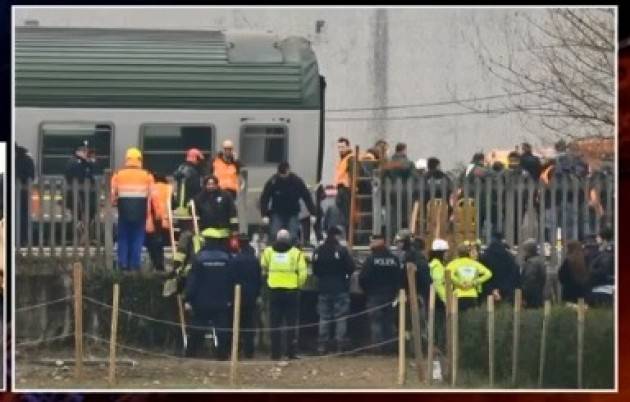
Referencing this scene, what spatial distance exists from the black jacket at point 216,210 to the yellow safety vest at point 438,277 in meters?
1.34

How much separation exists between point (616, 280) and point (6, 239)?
4065mm

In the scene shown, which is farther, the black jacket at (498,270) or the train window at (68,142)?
the black jacket at (498,270)

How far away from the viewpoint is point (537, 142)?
70.2m

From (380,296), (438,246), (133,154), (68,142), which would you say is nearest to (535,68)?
(438,246)

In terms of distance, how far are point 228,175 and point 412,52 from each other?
4.84 ft

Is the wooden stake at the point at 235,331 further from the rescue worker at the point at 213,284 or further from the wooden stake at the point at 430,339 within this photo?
the wooden stake at the point at 430,339

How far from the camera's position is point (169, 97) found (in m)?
70.2

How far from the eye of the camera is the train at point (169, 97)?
230 ft

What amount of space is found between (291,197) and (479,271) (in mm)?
1345

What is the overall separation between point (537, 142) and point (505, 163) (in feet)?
0.86

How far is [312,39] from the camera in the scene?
70125 mm

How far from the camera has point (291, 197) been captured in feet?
230

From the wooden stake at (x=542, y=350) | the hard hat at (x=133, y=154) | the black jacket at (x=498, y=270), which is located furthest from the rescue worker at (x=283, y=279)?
the wooden stake at (x=542, y=350)

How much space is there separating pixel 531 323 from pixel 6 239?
354 centimetres
